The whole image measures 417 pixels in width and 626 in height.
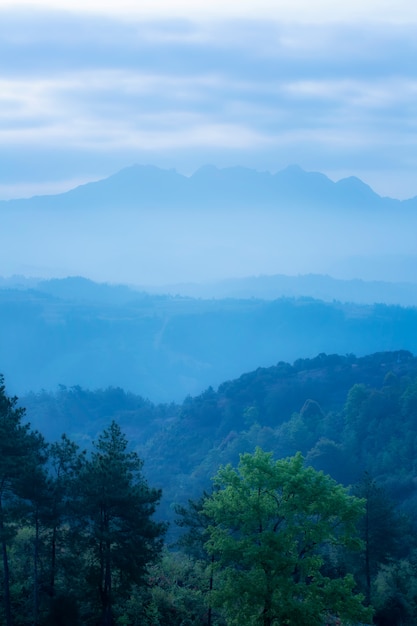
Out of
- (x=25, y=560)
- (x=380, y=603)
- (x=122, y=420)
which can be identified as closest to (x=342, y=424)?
(x=122, y=420)

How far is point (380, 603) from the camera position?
30078 millimetres

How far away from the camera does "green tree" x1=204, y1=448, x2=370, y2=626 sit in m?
18.8

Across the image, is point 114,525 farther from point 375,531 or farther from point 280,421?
point 280,421

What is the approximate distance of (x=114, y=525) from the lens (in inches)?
830

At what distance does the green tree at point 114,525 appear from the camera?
795 inches

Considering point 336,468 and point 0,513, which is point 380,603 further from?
point 336,468

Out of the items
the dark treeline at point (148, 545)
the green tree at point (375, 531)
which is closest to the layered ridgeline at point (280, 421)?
the green tree at point (375, 531)

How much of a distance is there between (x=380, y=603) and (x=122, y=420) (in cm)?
8797

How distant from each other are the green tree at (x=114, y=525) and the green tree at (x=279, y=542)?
6.12 feet

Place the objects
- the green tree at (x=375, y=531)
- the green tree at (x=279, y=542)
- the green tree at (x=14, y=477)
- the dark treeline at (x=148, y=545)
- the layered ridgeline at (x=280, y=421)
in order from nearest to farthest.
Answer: the green tree at (x=279, y=542), the dark treeline at (x=148, y=545), the green tree at (x=14, y=477), the green tree at (x=375, y=531), the layered ridgeline at (x=280, y=421)

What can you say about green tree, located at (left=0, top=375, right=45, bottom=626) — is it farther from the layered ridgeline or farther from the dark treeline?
the layered ridgeline

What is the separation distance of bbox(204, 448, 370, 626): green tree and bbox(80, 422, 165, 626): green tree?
1.87 meters

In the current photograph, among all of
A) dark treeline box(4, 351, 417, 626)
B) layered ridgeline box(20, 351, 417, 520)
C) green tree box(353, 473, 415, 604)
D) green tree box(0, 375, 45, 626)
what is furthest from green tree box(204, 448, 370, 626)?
layered ridgeline box(20, 351, 417, 520)

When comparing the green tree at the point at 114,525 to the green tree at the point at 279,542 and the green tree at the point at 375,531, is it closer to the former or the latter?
the green tree at the point at 279,542
